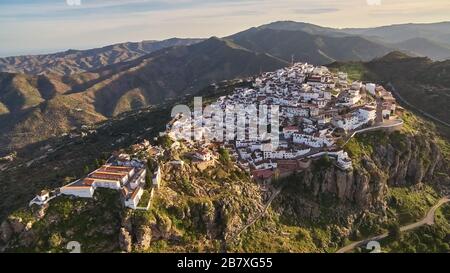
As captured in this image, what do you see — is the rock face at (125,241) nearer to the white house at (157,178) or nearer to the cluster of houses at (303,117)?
the white house at (157,178)

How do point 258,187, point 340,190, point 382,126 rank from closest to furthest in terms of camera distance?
point 258,187 → point 340,190 → point 382,126

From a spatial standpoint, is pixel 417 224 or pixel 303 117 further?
pixel 303 117

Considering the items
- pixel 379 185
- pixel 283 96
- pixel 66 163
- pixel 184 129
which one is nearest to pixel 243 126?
pixel 184 129

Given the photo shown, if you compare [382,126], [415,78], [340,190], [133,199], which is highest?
[415,78]

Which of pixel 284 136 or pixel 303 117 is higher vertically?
pixel 303 117

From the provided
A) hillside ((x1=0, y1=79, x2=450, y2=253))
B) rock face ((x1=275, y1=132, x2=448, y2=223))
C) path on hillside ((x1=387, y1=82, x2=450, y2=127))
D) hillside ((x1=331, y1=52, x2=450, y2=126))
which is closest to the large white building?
hillside ((x1=0, y1=79, x2=450, y2=253))

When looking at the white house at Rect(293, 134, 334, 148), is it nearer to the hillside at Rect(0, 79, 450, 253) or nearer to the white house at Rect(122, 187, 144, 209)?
the hillside at Rect(0, 79, 450, 253)

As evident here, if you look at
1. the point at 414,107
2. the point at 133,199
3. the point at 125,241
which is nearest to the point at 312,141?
the point at 133,199

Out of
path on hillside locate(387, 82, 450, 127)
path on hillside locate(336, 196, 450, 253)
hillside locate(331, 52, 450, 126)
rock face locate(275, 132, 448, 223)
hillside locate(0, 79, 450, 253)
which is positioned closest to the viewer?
hillside locate(0, 79, 450, 253)

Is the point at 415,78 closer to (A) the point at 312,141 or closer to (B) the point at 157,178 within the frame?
(A) the point at 312,141
